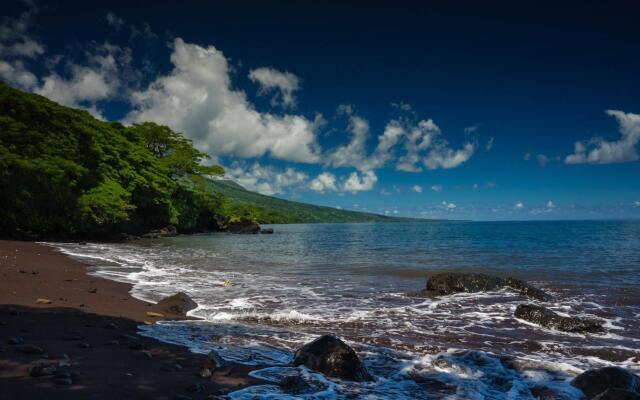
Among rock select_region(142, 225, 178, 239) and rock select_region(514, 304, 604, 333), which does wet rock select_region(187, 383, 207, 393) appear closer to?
rock select_region(514, 304, 604, 333)

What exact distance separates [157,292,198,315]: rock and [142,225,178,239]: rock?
39.9 meters

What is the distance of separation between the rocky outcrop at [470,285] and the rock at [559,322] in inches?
181

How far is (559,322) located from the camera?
1039 centimetres

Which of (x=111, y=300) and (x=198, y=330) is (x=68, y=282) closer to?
(x=111, y=300)

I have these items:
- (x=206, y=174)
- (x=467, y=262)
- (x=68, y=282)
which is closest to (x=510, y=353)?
(x=68, y=282)


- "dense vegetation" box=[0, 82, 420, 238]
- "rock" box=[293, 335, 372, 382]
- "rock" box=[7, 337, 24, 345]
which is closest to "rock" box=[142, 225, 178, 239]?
"dense vegetation" box=[0, 82, 420, 238]

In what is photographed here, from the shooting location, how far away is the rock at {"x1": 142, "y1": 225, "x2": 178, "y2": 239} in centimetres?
4803

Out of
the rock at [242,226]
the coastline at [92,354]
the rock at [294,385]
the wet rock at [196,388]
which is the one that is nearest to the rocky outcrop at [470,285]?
the rock at [294,385]

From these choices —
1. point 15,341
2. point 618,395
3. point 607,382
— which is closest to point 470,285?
point 607,382

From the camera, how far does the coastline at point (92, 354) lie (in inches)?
175

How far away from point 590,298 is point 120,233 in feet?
139

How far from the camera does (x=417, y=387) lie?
6.08 metres

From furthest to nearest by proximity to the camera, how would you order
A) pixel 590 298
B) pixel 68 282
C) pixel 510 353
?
pixel 590 298
pixel 68 282
pixel 510 353

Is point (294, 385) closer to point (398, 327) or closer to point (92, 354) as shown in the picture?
point (92, 354)
